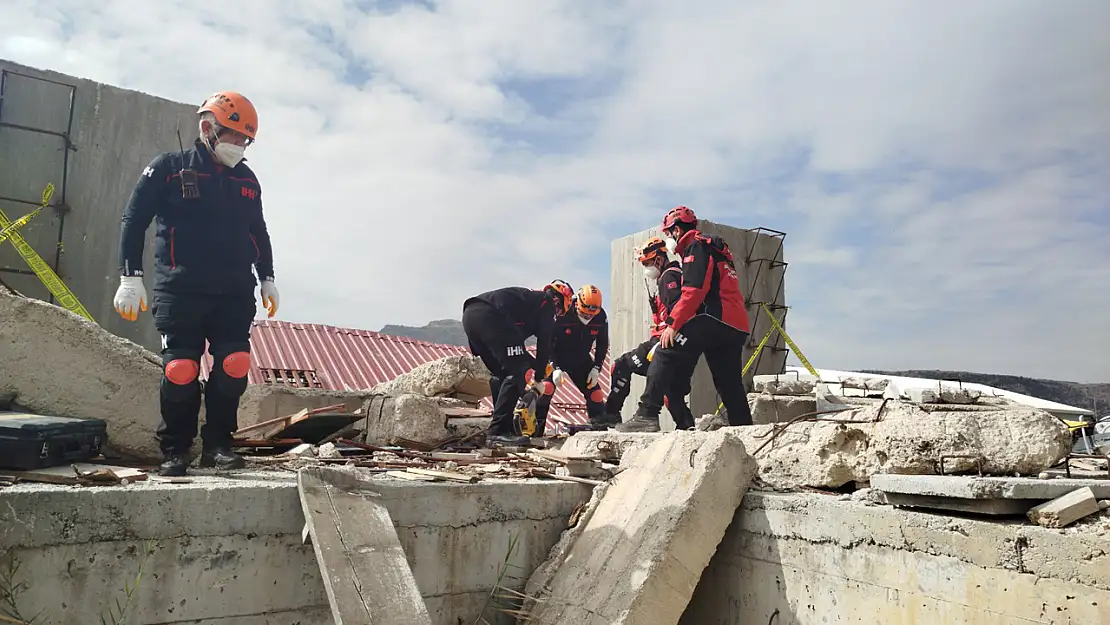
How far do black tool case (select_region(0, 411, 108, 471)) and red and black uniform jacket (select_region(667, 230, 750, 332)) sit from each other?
3715 mm

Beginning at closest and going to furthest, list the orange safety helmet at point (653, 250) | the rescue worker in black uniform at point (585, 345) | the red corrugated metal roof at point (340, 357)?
the orange safety helmet at point (653, 250) < the rescue worker in black uniform at point (585, 345) < the red corrugated metal roof at point (340, 357)

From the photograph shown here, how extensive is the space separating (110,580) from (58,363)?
174 cm

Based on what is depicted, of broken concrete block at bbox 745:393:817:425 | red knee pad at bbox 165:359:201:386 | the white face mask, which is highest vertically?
the white face mask

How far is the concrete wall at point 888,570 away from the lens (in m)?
2.19

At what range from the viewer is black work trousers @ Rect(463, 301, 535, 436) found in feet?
18.4

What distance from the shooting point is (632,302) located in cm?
836

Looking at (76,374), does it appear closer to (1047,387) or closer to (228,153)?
(228,153)

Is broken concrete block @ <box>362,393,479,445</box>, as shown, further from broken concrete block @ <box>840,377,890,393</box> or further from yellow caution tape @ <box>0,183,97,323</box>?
broken concrete block @ <box>840,377,890,393</box>

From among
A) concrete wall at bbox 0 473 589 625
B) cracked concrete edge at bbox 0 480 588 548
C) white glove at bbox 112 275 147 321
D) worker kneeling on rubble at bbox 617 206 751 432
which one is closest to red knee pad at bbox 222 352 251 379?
white glove at bbox 112 275 147 321

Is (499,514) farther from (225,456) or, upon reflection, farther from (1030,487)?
(1030,487)

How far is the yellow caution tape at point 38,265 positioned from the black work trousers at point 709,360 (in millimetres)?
4303

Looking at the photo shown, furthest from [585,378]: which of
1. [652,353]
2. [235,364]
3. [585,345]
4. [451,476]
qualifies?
[235,364]

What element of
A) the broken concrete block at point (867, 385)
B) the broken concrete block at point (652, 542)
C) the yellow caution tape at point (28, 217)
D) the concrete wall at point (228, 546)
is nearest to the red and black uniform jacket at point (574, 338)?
the broken concrete block at point (867, 385)

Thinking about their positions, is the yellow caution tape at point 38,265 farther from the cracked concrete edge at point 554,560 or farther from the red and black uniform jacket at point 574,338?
the cracked concrete edge at point 554,560
